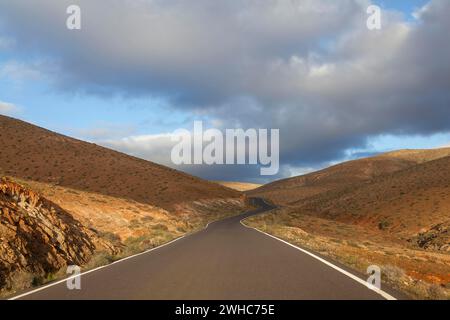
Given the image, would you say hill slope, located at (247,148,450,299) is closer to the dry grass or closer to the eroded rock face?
the dry grass

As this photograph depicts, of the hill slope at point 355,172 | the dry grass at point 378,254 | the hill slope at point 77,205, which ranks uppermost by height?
the hill slope at point 355,172

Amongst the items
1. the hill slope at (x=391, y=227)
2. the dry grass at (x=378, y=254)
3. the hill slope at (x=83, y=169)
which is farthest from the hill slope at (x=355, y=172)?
the dry grass at (x=378, y=254)

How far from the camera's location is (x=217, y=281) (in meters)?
9.38

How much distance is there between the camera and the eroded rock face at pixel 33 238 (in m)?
13.2

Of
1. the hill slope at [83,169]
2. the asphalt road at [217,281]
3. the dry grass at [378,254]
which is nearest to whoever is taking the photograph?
the asphalt road at [217,281]

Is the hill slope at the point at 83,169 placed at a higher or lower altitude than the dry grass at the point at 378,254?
higher

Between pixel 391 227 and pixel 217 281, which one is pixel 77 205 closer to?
pixel 217 281

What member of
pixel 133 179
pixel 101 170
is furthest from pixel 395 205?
pixel 101 170

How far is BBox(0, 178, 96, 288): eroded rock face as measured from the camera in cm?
1317

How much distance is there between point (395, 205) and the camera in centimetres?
5956

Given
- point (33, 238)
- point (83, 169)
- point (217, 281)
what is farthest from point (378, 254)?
point (83, 169)

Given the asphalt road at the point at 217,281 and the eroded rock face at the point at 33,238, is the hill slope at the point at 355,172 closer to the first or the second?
the eroded rock face at the point at 33,238

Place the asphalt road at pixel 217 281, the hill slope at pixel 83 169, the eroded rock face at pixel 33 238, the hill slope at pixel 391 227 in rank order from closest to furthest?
the asphalt road at pixel 217 281
the eroded rock face at pixel 33 238
the hill slope at pixel 391 227
the hill slope at pixel 83 169

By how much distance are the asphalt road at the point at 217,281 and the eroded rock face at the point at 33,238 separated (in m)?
2.87
